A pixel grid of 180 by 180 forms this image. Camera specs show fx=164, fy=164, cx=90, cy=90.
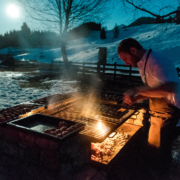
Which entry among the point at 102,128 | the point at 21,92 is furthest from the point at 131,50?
the point at 21,92

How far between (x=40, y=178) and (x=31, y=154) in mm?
427

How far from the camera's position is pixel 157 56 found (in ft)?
7.93

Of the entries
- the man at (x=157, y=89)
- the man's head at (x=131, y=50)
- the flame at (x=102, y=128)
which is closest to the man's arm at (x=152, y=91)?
the man at (x=157, y=89)

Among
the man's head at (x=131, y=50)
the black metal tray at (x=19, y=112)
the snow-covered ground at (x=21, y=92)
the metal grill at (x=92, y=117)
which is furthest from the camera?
the snow-covered ground at (x=21, y=92)

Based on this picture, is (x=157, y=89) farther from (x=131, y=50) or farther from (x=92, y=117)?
(x=92, y=117)

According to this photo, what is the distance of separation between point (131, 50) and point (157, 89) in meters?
0.75

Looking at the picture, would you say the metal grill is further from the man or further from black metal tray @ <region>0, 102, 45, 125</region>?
the man

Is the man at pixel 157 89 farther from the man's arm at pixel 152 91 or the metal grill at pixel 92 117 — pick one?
the metal grill at pixel 92 117

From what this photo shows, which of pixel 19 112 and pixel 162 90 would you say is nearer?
pixel 162 90

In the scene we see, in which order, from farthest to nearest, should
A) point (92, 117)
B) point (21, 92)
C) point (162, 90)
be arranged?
point (21, 92), point (92, 117), point (162, 90)

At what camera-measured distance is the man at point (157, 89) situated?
2.31m

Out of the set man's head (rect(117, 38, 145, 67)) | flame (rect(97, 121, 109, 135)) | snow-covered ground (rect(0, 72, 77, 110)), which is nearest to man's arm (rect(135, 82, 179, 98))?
man's head (rect(117, 38, 145, 67))

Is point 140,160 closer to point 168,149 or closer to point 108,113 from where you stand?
point 168,149

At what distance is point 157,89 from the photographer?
7.80ft
